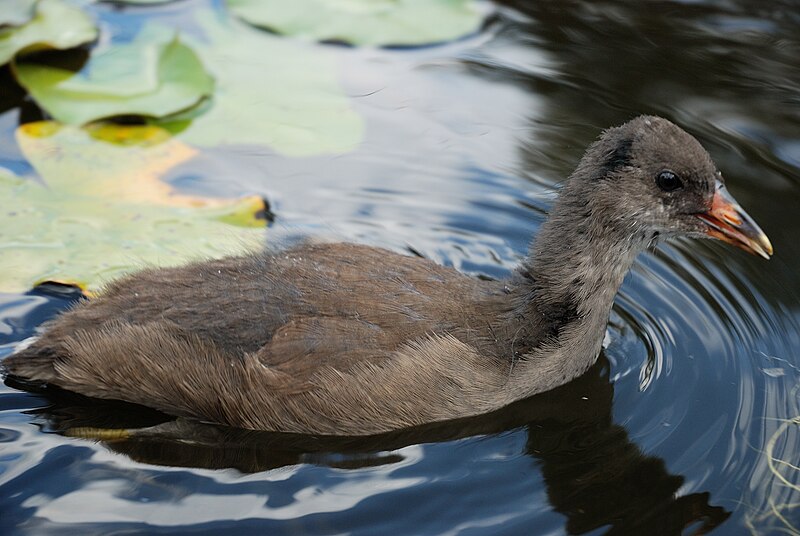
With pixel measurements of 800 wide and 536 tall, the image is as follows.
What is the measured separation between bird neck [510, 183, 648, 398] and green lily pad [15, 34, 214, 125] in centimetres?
252

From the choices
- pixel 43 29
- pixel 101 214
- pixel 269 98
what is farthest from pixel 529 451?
pixel 43 29

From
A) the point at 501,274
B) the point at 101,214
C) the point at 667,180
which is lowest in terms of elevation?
the point at 501,274

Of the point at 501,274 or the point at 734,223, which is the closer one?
the point at 734,223

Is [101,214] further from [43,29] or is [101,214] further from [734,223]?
[734,223]

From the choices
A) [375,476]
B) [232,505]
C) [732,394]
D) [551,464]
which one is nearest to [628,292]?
[732,394]

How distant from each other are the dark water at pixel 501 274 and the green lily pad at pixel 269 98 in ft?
0.39

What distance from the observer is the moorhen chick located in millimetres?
4586

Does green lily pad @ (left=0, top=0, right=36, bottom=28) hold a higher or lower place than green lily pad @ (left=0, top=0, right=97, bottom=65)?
higher

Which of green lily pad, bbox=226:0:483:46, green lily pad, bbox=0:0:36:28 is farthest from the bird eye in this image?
green lily pad, bbox=0:0:36:28

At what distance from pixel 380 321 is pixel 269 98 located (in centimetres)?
263

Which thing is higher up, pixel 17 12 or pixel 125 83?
pixel 17 12

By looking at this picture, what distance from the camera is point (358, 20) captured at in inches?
299

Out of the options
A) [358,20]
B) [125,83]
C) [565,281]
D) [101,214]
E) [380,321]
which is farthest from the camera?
[358,20]

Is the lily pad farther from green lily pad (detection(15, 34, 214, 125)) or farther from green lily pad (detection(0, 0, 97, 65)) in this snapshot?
green lily pad (detection(0, 0, 97, 65))
